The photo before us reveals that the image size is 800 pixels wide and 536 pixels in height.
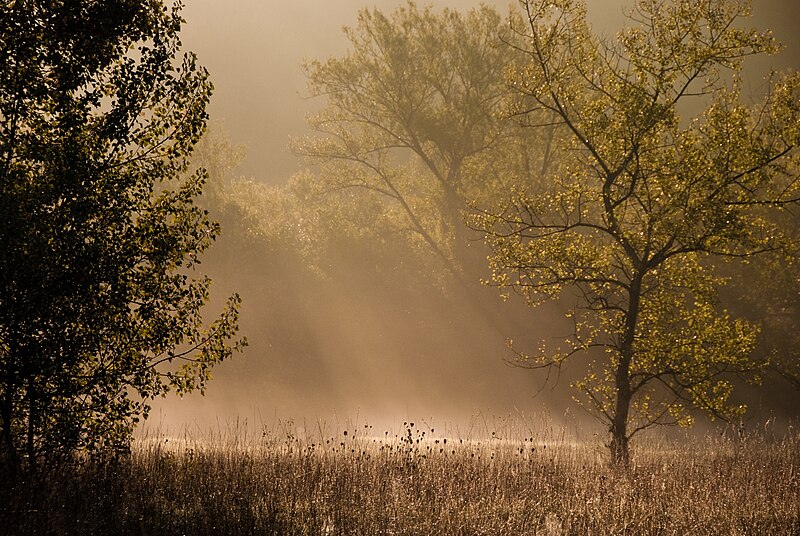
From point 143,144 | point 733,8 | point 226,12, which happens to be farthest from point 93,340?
point 226,12

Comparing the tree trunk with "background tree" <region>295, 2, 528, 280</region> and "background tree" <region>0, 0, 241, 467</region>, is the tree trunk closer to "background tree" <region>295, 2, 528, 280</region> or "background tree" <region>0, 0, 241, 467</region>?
"background tree" <region>0, 0, 241, 467</region>

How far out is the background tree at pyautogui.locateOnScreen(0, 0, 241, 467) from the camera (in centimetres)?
871

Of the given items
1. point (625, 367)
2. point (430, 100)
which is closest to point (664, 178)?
point (625, 367)

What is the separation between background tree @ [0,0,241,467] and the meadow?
38.0 inches

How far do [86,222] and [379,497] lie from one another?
227 inches

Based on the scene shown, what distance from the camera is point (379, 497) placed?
419 inches

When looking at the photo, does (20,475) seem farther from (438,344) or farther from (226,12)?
(226,12)

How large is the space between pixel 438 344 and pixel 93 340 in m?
35.5

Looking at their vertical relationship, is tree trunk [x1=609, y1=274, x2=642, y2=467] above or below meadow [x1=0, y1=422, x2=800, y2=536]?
above

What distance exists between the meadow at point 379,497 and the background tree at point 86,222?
38.0 inches

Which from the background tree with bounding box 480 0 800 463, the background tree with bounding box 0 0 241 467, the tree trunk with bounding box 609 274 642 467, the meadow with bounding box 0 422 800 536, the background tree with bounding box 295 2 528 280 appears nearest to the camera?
the background tree with bounding box 0 0 241 467

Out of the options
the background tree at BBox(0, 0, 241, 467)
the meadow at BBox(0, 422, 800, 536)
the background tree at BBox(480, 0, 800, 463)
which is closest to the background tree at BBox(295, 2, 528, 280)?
the background tree at BBox(480, 0, 800, 463)

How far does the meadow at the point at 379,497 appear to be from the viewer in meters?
9.02

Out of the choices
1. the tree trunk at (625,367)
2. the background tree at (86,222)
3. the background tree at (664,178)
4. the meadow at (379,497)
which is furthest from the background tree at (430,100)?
the background tree at (86,222)
